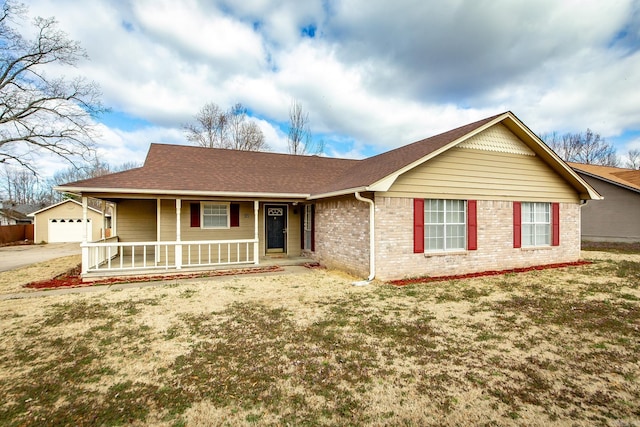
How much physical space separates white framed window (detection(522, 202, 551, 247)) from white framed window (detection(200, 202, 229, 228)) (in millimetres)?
10718

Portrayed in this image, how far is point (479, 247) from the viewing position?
32.0 ft

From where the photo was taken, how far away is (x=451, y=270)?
370 inches

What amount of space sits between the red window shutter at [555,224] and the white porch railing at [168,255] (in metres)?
10.6

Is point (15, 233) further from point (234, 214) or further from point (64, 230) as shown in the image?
point (234, 214)

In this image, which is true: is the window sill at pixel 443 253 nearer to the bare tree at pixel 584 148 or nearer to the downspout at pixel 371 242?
the downspout at pixel 371 242

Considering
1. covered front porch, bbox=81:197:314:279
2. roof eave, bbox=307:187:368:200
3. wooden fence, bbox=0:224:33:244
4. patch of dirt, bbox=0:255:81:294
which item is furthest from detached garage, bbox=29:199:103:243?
roof eave, bbox=307:187:368:200

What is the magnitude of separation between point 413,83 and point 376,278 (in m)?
11.0

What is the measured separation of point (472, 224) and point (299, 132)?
891 inches

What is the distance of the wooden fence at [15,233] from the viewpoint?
24969 millimetres

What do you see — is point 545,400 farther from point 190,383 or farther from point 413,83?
point 413,83

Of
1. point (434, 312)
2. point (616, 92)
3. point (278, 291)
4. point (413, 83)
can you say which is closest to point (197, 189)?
point (278, 291)

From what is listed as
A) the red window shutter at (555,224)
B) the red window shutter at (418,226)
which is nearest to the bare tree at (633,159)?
the red window shutter at (555,224)

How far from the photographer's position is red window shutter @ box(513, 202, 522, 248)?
10.4 metres

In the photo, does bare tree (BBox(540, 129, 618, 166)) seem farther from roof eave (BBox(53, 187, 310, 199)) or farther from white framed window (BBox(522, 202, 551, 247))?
roof eave (BBox(53, 187, 310, 199))
